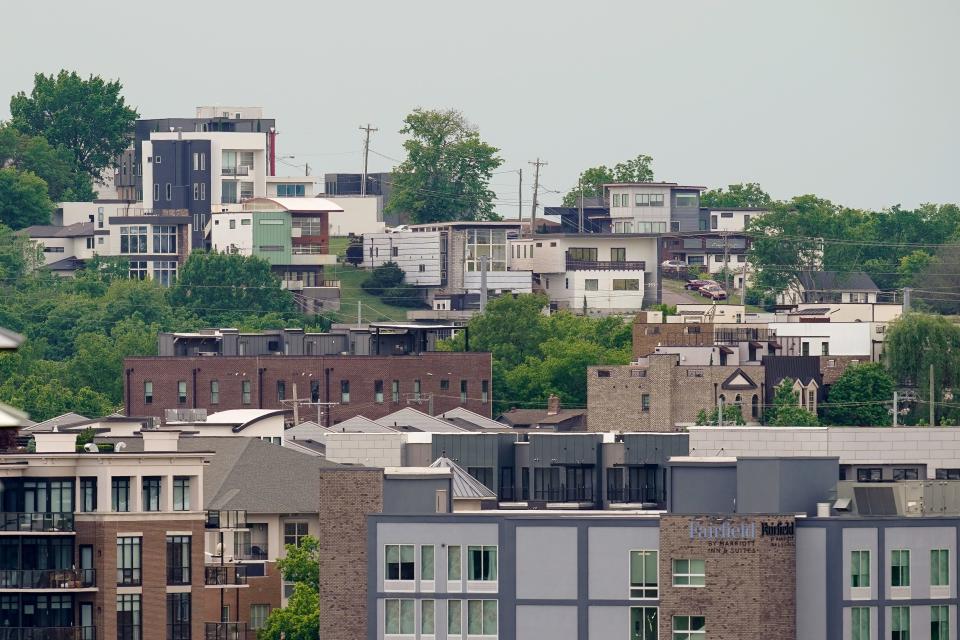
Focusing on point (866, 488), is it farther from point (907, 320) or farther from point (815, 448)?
point (907, 320)

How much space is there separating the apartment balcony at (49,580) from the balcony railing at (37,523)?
115 cm

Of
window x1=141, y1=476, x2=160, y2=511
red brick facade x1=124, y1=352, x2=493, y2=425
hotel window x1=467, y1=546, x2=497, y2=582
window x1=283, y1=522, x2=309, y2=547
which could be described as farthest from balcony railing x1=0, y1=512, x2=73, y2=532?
red brick facade x1=124, y1=352, x2=493, y2=425

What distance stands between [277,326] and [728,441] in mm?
103396

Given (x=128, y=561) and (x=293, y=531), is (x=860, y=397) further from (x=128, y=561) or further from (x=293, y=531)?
(x=128, y=561)

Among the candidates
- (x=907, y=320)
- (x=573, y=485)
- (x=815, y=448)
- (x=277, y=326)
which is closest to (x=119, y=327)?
(x=277, y=326)

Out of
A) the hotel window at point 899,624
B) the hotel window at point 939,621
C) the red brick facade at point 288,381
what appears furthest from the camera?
the red brick facade at point 288,381

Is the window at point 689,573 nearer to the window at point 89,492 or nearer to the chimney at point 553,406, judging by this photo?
the window at point 89,492

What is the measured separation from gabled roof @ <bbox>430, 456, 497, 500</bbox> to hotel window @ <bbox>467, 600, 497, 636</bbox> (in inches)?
455

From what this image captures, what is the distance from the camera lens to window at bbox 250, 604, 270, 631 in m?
92.6

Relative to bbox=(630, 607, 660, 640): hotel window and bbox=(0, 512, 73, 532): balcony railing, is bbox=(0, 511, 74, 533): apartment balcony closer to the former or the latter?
bbox=(0, 512, 73, 532): balcony railing

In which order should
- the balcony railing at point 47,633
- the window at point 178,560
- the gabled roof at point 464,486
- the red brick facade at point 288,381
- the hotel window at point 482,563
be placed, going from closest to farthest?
the hotel window at point 482,563, the balcony railing at point 47,633, the window at point 178,560, the gabled roof at point 464,486, the red brick facade at point 288,381

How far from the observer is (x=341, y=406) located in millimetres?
161750

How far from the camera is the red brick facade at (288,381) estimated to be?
16088 cm

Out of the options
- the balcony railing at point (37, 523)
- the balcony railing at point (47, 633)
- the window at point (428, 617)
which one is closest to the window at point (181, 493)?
the balcony railing at point (37, 523)
